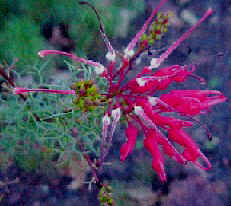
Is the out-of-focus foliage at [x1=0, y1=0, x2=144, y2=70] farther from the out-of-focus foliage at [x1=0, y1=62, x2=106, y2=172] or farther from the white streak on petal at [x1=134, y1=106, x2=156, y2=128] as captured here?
the white streak on petal at [x1=134, y1=106, x2=156, y2=128]

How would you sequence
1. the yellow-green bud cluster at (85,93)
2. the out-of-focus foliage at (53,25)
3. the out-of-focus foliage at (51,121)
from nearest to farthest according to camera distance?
the yellow-green bud cluster at (85,93) < the out-of-focus foliage at (51,121) < the out-of-focus foliage at (53,25)

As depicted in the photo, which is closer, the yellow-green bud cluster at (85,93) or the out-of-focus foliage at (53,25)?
the yellow-green bud cluster at (85,93)

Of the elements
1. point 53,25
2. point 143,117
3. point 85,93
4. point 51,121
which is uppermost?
point 53,25

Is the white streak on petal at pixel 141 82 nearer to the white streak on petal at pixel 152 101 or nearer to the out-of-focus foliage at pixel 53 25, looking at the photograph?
the white streak on petal at pixel 152 101

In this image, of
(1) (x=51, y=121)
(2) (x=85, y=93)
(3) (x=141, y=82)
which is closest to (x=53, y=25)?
(1) (x=51, y=121)

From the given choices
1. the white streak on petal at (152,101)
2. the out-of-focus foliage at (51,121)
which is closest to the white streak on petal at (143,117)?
the white streak on petal at (152,101)

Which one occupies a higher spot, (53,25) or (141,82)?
(53,25)

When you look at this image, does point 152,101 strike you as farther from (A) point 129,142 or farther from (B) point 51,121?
(B) point 51,121

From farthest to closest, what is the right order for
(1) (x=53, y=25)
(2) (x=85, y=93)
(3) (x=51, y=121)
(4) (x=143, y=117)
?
(1) (x=53, y=25) → (3) (x=51, y=121) → (4) (x=143, y=117) → (2) (x=85, y=93)
